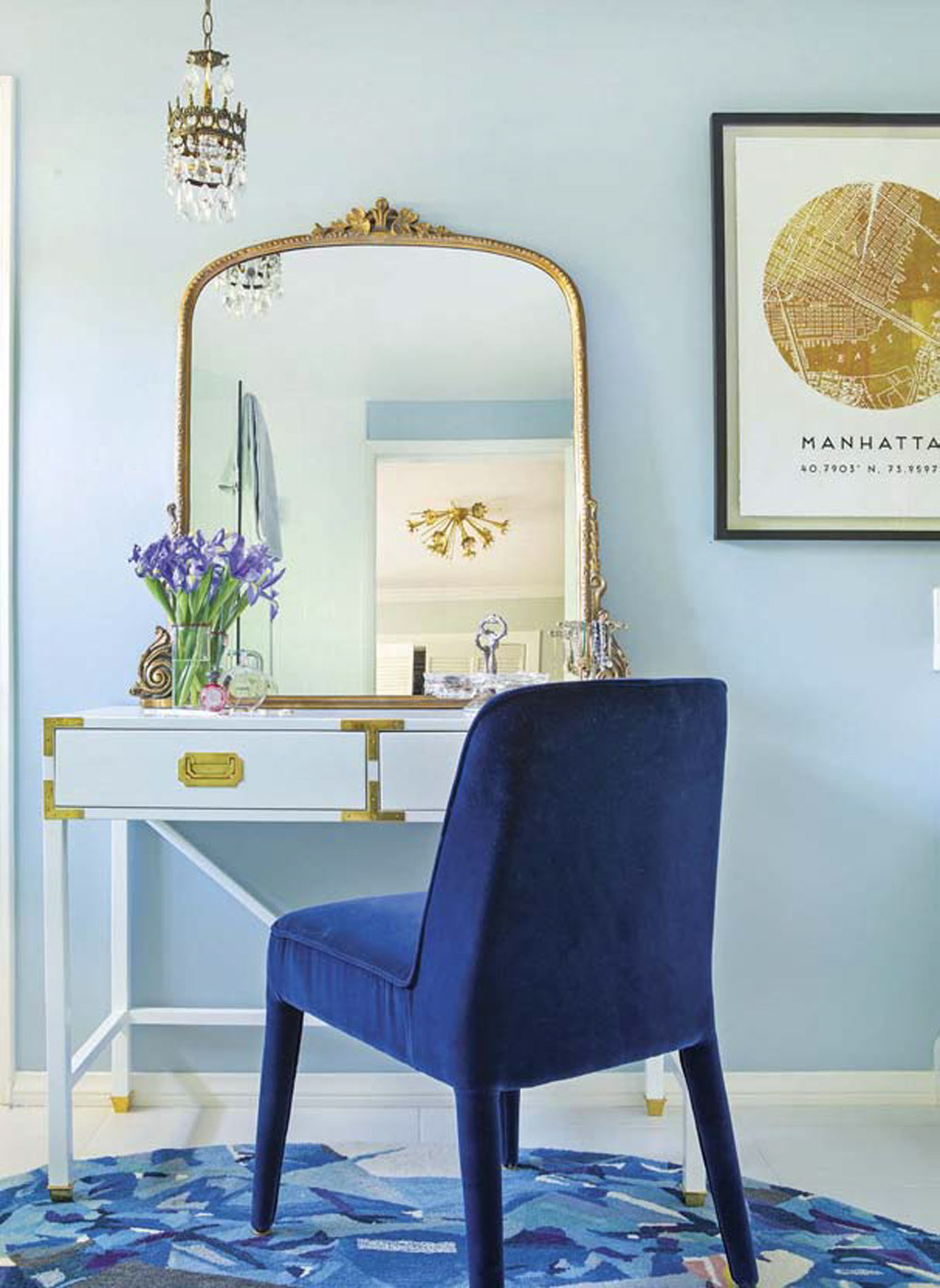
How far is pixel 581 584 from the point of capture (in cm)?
238

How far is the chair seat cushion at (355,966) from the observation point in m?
1.57

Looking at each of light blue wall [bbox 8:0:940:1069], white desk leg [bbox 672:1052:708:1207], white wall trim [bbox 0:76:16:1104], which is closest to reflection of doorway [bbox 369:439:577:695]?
light blue wall [bbox 8:0:940:1069]

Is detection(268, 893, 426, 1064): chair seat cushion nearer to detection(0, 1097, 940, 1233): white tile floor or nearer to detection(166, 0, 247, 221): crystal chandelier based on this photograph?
detection(0, 1097, 940, 1233): white tile floor

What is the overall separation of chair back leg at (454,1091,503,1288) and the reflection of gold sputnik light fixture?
116 cm

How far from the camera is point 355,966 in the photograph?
5.35 ft

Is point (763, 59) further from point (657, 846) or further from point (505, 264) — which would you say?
point (657, 846)

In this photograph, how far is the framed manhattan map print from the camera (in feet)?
7.94

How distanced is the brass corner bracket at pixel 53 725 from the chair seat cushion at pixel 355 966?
474mm

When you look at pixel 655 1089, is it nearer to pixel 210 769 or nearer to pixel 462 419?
pixel 210 769

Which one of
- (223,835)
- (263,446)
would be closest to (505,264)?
(263,446)

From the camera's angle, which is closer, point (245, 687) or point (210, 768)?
point (210, 768)

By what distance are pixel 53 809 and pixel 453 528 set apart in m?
0.90

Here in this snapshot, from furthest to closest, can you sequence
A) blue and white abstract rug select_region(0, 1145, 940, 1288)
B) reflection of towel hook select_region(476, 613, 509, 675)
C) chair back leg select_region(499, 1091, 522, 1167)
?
1. reflection of towel hook select_region(476, 613, 509, 675)
2. chair back leg select_region(499, 1091, 522, 1167)
3. blue and white abstract rug select_region(0, 1145, 940, 1288)

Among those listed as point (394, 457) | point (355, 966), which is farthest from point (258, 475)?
point (355, 966)
